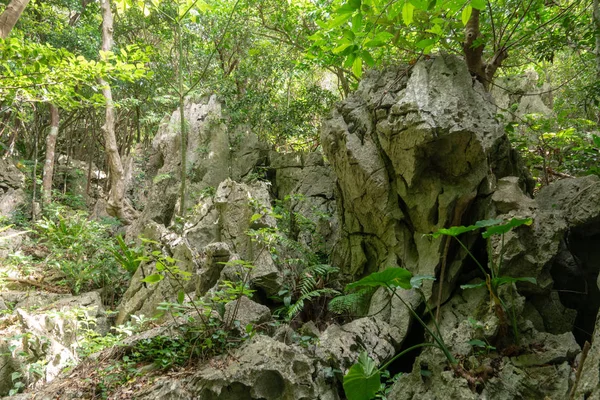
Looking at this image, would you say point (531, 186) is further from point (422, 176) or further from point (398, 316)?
point (398, 316)

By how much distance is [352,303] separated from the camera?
5008 millimetres

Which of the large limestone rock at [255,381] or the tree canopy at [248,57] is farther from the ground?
the tree canopy at [248,57]

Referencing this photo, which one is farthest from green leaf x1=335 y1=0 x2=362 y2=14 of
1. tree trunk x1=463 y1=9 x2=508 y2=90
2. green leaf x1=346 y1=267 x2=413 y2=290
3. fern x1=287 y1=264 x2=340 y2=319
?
tree trunk x1=463 y1=9 x2=508 y2=90

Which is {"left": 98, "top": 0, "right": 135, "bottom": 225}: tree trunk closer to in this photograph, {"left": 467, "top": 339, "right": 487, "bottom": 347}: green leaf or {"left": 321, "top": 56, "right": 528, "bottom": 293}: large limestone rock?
{"left": 321, "top": 56, "right": 528, "bottom": 293}: large limestone rock

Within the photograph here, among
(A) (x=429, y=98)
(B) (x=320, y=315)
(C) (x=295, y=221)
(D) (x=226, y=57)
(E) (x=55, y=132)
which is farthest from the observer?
(D) (x=226, y=57)

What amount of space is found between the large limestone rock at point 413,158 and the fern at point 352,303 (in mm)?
623

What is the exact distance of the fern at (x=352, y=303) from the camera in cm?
470

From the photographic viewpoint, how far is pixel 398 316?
180 inches

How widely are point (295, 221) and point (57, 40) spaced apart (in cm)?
927

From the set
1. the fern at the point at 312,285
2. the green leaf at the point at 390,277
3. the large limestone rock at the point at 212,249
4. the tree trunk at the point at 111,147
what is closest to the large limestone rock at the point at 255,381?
the green leaf at the point at 390,277

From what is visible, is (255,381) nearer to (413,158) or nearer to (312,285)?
(312,285)

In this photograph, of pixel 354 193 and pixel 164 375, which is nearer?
pixel 164 375

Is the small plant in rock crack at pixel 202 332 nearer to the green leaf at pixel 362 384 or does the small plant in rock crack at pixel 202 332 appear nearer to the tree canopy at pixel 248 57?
the green leaf at pixel 362 384

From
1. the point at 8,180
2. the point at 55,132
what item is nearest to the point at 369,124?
the point at 55,132
